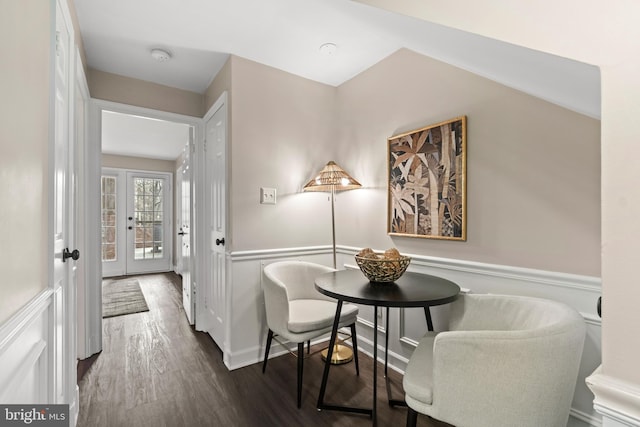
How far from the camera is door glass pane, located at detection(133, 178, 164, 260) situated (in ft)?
19.1

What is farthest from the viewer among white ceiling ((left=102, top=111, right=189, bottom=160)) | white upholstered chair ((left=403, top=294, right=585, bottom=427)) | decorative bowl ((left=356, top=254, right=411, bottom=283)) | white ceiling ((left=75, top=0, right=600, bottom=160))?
white ceiling ((left=102, top=111, right=189, bottom=160))

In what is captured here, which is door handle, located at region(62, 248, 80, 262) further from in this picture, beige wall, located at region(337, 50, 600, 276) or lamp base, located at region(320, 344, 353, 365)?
beige wall, located at region(337, 50, 600, 276)

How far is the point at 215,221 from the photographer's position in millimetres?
2629

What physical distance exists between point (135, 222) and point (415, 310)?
18.7ft

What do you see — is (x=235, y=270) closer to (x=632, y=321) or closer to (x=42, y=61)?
(x=42, y=61)

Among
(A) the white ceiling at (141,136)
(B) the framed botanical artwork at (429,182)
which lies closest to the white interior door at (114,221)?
(A) the white ceiling at (141,136)

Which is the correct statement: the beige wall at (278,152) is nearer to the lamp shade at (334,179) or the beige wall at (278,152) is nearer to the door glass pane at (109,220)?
the lamp shade at (334,179)

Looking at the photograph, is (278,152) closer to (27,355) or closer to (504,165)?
(504,165)

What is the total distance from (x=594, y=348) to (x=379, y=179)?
1.55m

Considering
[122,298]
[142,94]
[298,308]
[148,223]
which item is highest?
[142,94]

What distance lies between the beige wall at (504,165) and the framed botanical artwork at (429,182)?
56 millimetres

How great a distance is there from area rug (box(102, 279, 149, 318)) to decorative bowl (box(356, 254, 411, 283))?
313 cm

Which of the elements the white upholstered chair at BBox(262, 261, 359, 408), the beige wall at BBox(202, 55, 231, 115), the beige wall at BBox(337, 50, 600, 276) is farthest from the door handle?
the beige wall at BBox(337, 50, 600, 276)

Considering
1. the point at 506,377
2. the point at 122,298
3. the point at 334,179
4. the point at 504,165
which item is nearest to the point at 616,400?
the point at 506,377
